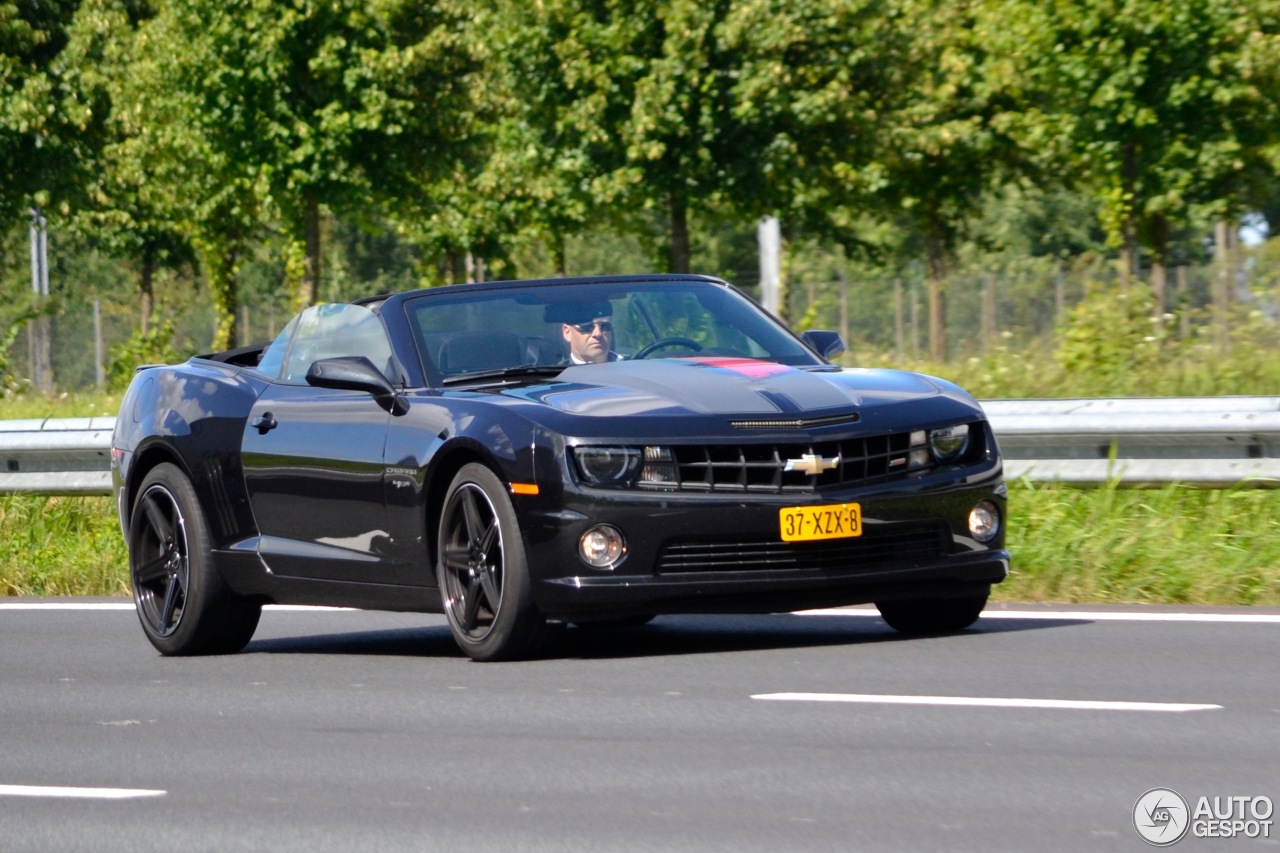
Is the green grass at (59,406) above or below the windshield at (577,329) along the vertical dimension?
below

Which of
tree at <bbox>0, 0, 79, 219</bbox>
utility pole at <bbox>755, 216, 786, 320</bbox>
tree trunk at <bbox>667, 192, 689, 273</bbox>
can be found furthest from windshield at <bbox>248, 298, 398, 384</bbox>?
tree at <bbox>0, 0, 79, 219</bbox>

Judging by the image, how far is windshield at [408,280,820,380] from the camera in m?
8.39

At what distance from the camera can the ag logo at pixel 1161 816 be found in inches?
175

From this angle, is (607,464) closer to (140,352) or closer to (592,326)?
(592,326)

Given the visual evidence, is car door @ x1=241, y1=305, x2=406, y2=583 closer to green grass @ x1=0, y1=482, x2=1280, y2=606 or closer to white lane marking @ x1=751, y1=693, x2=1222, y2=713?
white lane marking @ x1=751, y1=693, x2=1222, y2=713

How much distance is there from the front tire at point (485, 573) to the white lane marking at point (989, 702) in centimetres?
114

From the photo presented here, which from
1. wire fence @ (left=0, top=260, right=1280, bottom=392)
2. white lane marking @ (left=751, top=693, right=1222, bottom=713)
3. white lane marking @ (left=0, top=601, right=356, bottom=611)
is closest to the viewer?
white lane marking @ (left=751, top=693, right=1222, bottom=713)

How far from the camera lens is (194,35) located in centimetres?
2944

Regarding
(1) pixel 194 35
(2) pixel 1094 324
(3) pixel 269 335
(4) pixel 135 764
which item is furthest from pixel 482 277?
(4) pixel 135 764

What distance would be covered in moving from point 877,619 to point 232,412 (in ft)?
8.94

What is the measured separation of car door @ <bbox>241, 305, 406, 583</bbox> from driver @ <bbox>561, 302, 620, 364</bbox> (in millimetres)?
710

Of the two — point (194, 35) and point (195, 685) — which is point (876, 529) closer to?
point (195, 685)

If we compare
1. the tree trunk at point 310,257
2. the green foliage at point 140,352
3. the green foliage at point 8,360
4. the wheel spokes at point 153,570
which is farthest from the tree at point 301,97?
the wheel spokes at point 153,570

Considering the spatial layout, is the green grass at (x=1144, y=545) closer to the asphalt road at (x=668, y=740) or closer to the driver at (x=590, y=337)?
the asphalt road at (x=668, y=740)
